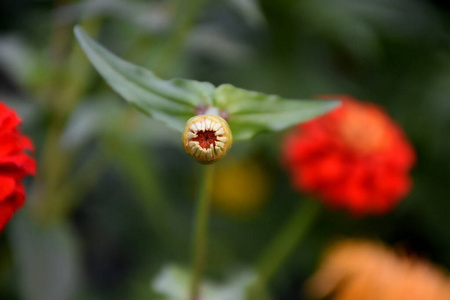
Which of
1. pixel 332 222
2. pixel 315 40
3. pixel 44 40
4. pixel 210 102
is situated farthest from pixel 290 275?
pixel 210 102

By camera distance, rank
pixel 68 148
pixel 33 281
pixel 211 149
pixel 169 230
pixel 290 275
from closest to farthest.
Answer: pixel 211 149 → pixel 33 281 → pixel 68 148 → pixel 169 230 → pixel 290 275

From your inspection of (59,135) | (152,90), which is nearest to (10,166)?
(152,90)

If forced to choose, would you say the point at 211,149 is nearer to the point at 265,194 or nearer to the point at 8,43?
the point at 8,43

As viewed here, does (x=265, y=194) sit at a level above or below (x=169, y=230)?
above

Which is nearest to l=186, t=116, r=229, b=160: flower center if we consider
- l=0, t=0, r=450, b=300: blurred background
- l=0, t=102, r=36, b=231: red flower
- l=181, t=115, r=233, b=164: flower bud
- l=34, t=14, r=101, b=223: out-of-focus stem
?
l=181, t=115, r=233, b=164: flower bud

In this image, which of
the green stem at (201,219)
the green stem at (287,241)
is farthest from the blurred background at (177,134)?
the green stem at (201,219)

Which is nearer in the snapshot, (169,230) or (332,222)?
(169,230)
